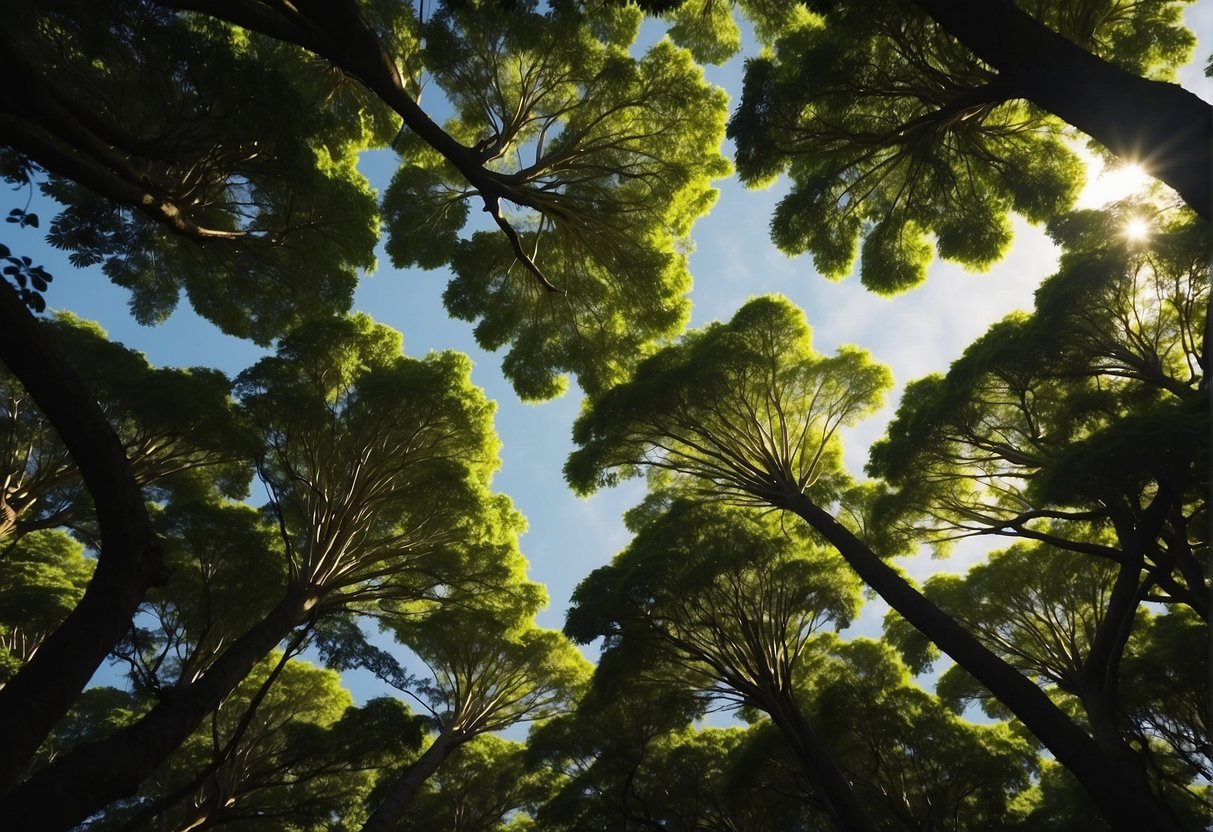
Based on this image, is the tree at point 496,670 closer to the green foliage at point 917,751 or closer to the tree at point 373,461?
the tree at point 373,461

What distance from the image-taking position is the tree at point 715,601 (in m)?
11.5

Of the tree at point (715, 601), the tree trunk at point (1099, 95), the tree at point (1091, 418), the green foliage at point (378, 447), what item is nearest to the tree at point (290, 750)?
the green foliage at point (378, 447)

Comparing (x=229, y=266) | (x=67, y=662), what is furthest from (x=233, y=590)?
(x=67, y=662)

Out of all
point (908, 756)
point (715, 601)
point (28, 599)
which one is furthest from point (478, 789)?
point (28, 599)

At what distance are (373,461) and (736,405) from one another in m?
6.43

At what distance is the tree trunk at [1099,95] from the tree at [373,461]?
372 inches

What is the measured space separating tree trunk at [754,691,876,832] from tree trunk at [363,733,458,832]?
5.81m

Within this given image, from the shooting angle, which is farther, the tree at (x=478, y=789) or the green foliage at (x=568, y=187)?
the tree at (x=478, y=789)

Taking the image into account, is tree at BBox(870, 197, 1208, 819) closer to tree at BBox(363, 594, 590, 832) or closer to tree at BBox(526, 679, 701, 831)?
tree at BBox(526, 679, 701, 831)

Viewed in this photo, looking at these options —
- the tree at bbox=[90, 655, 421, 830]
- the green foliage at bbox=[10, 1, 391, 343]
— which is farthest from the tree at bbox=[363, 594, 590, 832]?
the green foliage at bbox=[10, 1, 391, 343]

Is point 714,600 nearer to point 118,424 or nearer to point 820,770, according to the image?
point 820,770

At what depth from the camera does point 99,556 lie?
296 centimetres

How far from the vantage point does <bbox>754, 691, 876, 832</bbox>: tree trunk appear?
847 cm

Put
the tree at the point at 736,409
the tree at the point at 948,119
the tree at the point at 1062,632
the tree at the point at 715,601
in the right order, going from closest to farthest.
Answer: the tree at the point at 948,119
the tree at the point at 1062,632
the tree at the point at 715,601
the tree at the point at 736,409
